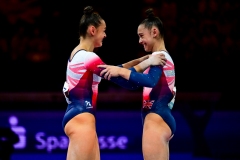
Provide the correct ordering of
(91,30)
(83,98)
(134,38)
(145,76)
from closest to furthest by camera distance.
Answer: (145,76), (83,98), (91,30), (134,38)

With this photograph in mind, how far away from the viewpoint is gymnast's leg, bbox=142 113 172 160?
3.69 m

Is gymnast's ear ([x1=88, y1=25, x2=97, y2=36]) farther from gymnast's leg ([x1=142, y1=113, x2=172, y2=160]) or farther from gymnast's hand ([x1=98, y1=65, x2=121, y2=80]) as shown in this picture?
gymnast's leg ([x1=142, y1=113, x2=172, y2=160])

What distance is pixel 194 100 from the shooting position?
7207 millimetres

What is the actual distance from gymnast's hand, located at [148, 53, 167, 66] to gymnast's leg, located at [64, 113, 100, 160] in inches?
23.8

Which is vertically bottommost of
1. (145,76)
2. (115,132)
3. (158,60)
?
(115,132)

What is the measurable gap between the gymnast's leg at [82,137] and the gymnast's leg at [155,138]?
→ 384 mm

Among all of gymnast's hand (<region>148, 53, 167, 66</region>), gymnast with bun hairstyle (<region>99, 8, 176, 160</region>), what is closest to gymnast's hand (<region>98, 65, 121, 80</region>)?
gymnast with bun hairstyle (<region>99, 8, 176, 160</region>)

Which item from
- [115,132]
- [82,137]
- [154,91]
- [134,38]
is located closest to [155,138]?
[154,91]

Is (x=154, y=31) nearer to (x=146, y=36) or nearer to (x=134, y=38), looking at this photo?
(x=146, y=36)

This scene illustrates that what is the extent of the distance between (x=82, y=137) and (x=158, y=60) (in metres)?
0.78

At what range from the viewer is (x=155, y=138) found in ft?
12.2

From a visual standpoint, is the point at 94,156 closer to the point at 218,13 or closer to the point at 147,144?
the point at 147,144

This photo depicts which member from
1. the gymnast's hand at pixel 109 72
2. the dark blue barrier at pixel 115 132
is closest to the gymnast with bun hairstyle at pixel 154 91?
the gymnast's hand at pixel 109 72

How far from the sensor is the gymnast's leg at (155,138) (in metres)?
3.69
